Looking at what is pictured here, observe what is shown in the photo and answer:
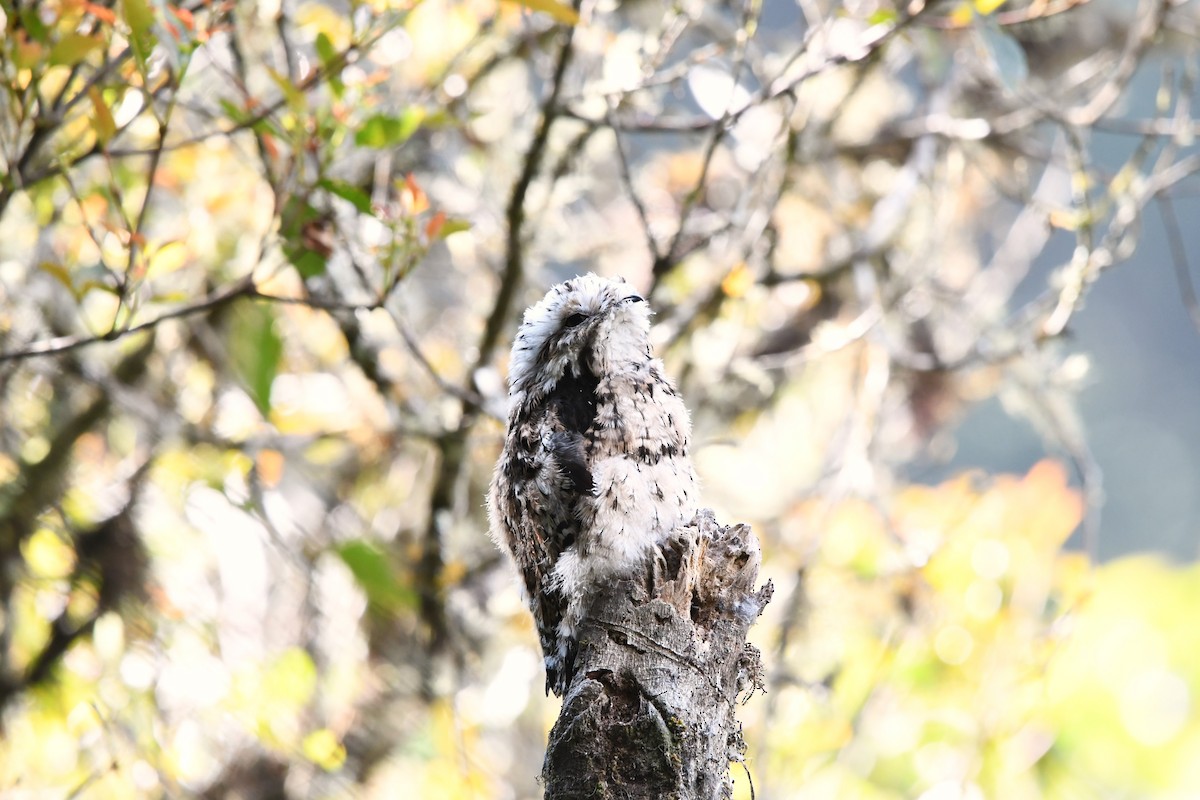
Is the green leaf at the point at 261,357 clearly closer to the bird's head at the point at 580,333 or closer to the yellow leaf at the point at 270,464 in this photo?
the bird's head at the point at 580,333

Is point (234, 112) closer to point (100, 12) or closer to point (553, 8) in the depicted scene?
point (100, 12)

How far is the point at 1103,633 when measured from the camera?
19.0ft

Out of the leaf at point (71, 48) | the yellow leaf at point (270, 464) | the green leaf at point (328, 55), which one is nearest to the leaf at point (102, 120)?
the leaf at point (71, 48)

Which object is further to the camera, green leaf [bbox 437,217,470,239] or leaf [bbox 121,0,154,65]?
green leaf [bbox 437,217,470,239]

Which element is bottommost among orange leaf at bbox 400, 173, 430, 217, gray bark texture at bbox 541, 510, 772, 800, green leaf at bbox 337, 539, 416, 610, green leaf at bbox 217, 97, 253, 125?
gray bark texture at bbox 541, 510, 772, 800

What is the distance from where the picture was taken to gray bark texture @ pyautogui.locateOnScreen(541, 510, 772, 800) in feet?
6.14

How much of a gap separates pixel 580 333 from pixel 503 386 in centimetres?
157

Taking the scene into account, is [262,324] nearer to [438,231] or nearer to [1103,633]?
[438,231]

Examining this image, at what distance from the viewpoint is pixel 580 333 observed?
109 inches

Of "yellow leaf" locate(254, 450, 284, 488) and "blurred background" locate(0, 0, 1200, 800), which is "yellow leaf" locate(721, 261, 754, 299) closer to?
"blurred background" locate(0, 0, 1200, 800)

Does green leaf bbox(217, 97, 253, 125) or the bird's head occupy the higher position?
green leaf bbox(217, 97, 253, 125)

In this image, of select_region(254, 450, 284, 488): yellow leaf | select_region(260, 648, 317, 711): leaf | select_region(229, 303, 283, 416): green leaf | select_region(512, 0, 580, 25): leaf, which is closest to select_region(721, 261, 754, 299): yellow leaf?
select_region(229, 303, 283, 416): green leaf

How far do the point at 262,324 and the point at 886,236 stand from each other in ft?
9.26

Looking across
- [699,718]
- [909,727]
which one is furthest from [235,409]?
[699,718]
